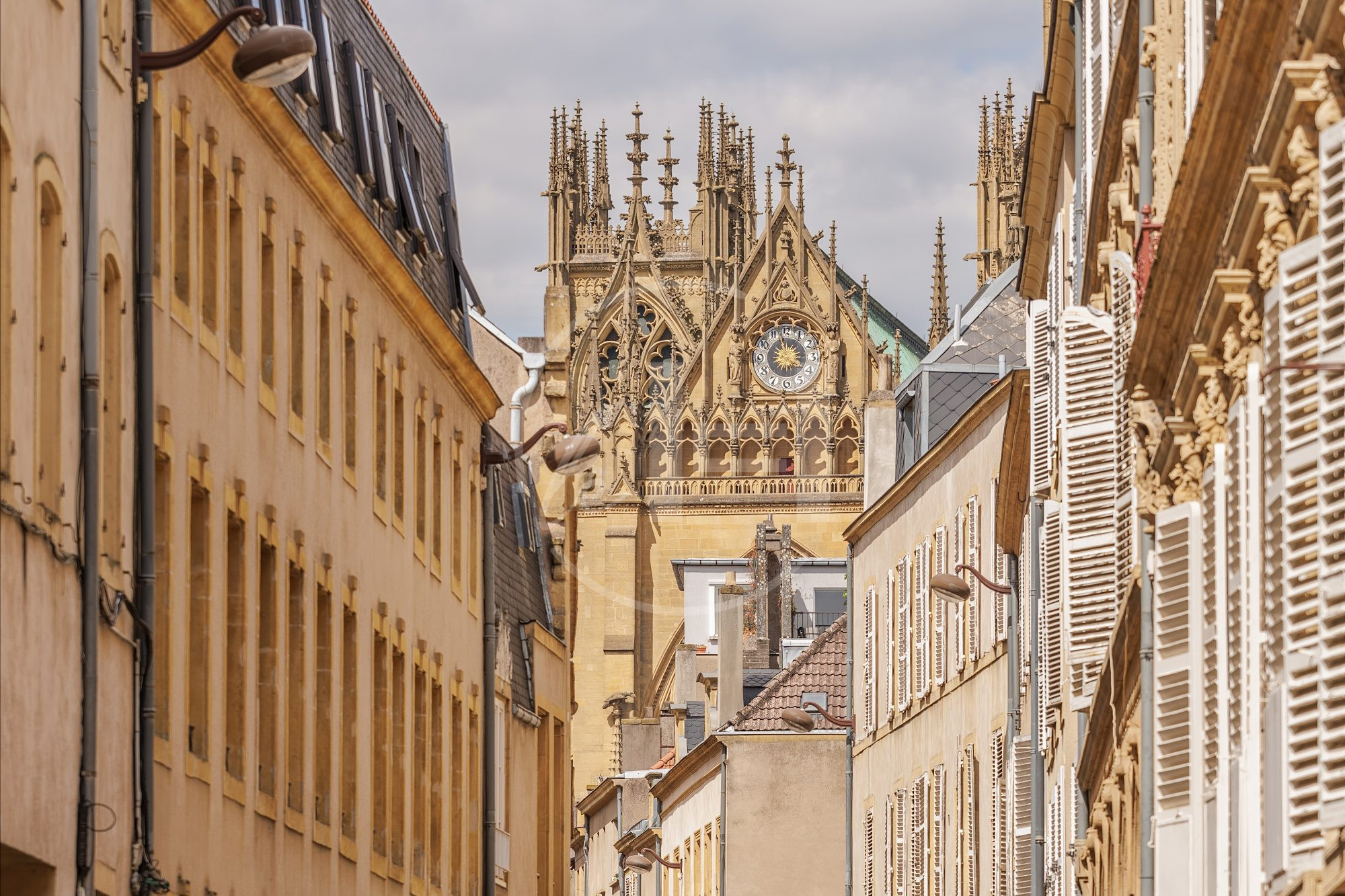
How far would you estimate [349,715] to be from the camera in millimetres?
27234

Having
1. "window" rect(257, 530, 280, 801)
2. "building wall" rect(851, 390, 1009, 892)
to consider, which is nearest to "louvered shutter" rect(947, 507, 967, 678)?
"building wall" rect(851, 390, 1009, 892)

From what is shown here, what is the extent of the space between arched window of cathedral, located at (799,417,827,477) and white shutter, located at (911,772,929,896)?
75.0 metres

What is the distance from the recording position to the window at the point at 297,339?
24547 mm

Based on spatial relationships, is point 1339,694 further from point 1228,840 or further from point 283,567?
point 283,567

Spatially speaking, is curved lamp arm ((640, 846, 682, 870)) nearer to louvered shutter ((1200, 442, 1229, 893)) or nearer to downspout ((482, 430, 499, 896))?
downspout ((482, 430, 499, 896))

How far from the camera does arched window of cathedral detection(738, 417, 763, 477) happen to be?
121625mm

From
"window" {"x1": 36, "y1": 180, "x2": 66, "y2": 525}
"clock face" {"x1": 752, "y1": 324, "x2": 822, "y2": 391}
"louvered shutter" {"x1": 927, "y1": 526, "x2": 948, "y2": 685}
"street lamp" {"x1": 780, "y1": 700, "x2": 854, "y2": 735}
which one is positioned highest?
"clock face" {"x1": 752, "y1": 324, "x2": 822, "y2": 391}

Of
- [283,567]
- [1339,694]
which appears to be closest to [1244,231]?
[1339,694]

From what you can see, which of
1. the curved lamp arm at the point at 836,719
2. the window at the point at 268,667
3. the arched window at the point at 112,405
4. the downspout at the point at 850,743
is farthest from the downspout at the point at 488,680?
the arched window at the point at 112,405

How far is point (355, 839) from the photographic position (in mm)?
27125

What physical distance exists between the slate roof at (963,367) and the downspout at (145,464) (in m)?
27.0

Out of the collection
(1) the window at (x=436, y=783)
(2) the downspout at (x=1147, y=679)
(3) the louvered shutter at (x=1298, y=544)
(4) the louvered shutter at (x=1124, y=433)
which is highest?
(1) the window at (x=436, y=783)

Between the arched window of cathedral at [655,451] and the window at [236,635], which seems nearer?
the window at [236,635]

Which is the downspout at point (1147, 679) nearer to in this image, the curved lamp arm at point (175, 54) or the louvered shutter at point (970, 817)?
the curved lamp arm at point (175, 54)
